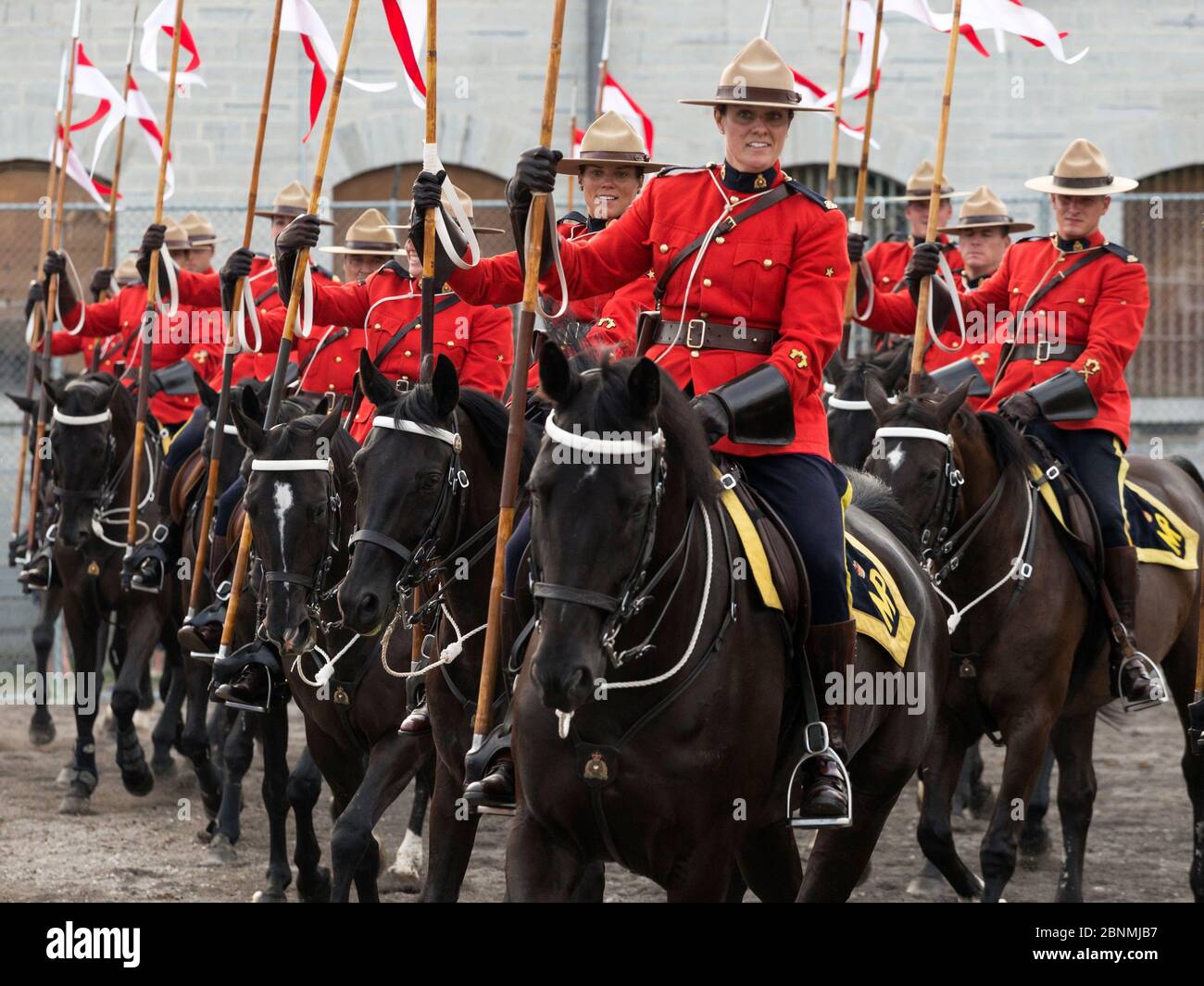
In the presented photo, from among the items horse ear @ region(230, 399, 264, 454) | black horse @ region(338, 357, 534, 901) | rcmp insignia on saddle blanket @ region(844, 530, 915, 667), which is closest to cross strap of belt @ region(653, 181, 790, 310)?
black horse @ region(338, 357, 534, 901)

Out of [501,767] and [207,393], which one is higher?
[207,393]

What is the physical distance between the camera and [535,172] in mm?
4832

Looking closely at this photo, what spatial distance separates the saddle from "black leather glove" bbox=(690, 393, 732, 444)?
212 inches

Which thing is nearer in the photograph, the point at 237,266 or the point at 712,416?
the point at 712,416

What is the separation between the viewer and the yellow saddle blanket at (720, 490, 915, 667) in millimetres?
4910

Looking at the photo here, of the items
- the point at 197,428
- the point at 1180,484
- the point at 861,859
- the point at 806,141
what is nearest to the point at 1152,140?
the point at 806,141

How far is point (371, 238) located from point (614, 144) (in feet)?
7.23

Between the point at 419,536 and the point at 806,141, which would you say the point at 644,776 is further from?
the point at 806,141

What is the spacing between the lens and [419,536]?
559 centimetres

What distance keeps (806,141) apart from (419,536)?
36.7 feet

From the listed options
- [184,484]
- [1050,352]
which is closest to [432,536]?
[1050,352]

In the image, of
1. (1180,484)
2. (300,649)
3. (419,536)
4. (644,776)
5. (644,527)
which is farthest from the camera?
(1180,484)

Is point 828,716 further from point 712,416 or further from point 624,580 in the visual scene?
point 624,580

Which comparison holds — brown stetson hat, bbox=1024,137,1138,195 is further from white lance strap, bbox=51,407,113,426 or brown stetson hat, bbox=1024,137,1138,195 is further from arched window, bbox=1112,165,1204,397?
arched window, bbox=1112,165,1204,397
